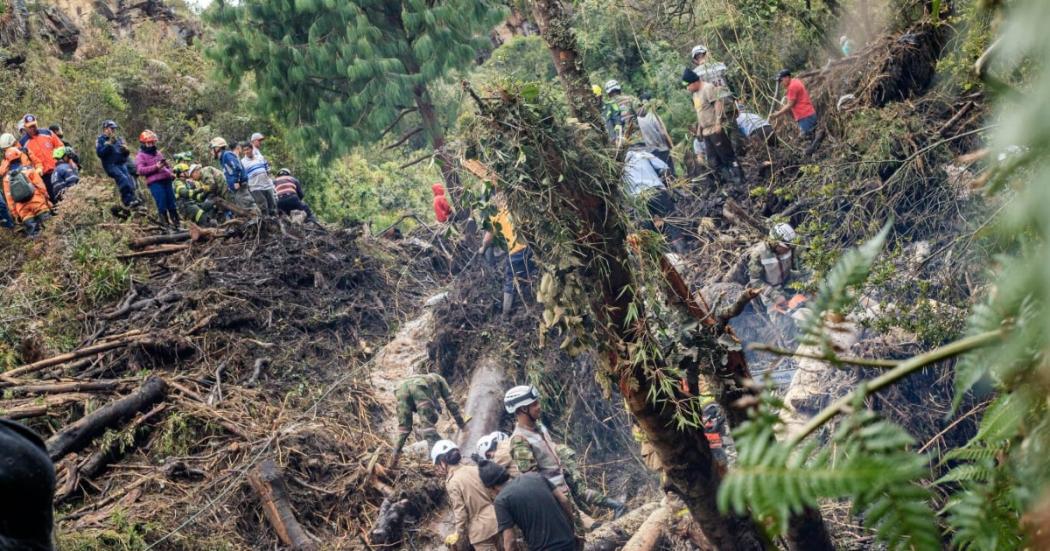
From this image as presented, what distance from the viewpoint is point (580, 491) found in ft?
30.3

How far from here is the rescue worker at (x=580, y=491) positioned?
9188 millimetres

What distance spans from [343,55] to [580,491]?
9.82m

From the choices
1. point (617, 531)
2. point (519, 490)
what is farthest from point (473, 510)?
point (617, 531)

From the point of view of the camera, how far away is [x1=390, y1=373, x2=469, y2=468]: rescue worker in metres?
10.6

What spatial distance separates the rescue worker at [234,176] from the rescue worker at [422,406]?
4927 millimetres

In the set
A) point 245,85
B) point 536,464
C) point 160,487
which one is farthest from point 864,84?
point 245,85

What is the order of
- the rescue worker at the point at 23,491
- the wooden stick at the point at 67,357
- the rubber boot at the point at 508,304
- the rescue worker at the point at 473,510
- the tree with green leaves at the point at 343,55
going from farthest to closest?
the tree with green leaves at the point at 343,55 < the rubber boot at the point at 508,304 < the wooden stick at the point at 67,357 < the rescue worker at the point at 473,510 < the rescue worker at the point at 23,491

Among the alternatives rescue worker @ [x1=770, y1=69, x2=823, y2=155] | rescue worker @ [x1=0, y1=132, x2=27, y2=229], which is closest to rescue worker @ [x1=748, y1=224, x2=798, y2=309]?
rescue worker @ [x1=770, y1=69, x2=823, y2=155]

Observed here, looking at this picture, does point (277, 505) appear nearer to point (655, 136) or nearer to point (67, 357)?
point (67, 357)

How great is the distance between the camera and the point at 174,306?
39.4 feet

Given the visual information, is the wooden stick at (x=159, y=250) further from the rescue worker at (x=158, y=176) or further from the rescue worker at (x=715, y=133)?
the rescue worker at (x=715, y=133)

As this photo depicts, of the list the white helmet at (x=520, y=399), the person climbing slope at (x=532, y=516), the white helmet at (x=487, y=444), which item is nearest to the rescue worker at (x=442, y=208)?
the white helmet at (x=487, y=444)

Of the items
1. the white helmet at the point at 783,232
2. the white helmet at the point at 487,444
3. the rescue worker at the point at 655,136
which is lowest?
the white helmet at the point at 487,444

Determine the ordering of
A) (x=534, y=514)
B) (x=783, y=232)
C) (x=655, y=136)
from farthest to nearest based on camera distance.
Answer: (x=655, y=136) → (x=783, y=232) → (x=534, y=514)
